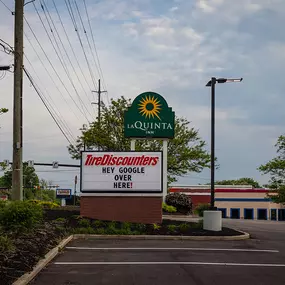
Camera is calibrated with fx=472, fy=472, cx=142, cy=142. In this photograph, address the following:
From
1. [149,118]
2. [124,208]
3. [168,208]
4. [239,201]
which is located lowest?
[239,201]

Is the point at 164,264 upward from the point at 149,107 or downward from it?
downward

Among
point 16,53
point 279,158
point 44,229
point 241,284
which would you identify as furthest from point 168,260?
point 279,158

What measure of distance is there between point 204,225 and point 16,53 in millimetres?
9870

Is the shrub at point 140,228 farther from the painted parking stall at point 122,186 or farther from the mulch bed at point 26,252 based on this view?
the mulch bed at point 26,252

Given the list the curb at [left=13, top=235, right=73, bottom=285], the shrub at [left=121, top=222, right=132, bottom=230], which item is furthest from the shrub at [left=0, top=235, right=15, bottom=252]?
the shrub at [left=121, top=222, right=132, bottom=230]

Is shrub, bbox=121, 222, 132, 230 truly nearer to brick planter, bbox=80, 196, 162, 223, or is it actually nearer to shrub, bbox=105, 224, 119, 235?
shrub, bbox=105, 224, 119, 235

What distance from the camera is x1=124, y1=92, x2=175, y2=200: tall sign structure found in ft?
92.6

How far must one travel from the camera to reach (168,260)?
1150 centimetres

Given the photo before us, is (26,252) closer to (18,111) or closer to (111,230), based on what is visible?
(111,230)

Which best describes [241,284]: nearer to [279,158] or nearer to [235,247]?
[235,247]

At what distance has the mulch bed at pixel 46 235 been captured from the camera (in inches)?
355

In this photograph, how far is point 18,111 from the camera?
17359 mm

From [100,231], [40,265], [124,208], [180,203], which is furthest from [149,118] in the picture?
[40,265]

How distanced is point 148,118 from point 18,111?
476 inches
